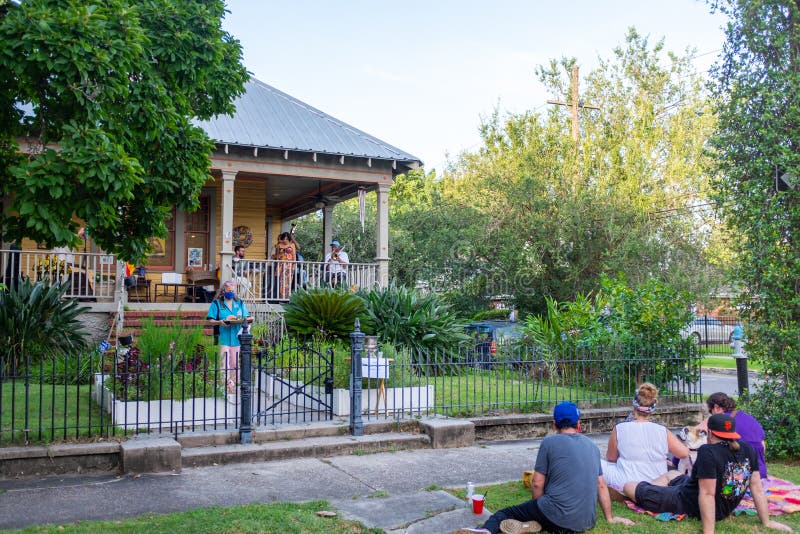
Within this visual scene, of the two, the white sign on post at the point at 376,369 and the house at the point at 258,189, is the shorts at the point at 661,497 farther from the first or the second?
the house at the point at 258,189

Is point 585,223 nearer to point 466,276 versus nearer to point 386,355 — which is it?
point 466,276

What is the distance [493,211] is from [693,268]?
571cm

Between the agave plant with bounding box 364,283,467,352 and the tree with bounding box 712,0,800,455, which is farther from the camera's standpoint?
the agave plant with bounding box 364,283,467,352

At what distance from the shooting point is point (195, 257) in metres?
18.7

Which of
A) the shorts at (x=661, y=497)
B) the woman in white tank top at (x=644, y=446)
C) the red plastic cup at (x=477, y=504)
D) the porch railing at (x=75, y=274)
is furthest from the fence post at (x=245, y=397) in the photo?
the porch railing at (x=75, y=274)

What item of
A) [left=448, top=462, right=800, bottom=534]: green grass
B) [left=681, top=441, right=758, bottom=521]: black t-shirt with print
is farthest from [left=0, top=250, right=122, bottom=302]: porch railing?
[left=681, top=441, right=758, bottom=521]: black t-shirt with print

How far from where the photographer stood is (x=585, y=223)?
1912cm

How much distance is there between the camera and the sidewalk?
5.81 metres

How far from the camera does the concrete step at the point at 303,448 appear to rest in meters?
7.59

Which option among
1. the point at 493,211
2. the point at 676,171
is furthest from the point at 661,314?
the point at 676,171

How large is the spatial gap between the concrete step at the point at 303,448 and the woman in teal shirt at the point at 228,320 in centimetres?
235

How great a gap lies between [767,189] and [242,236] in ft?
47.4

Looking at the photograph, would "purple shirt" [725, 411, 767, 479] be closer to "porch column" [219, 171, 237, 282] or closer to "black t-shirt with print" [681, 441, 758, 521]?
"black t-shirt with print" [681, 441, 758, 521]

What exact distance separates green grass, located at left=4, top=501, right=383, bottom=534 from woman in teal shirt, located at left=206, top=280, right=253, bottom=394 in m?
4.54
